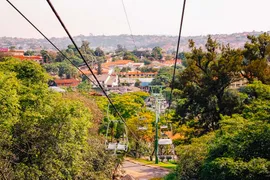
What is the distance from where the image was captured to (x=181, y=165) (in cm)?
1020

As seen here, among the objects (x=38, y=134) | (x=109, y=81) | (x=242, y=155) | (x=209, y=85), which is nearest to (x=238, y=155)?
(x=242, y=155)

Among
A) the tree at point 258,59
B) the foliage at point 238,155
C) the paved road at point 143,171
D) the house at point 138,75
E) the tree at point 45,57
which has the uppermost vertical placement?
the tree at point 258,59

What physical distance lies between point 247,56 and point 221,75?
1.94m

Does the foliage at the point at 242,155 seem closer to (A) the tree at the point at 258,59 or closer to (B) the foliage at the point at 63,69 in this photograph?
(A) the tree at the point at 258,59

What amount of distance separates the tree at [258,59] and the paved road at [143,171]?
19.0 feet

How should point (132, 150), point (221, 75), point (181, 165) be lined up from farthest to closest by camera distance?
point (132, 150), point (221, 75), point (181, 165)

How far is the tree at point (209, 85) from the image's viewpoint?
17.1m

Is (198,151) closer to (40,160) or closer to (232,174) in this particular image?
(232,174)

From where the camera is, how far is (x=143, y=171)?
17.0 metres

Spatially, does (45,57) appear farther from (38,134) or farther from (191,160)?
(191,160)

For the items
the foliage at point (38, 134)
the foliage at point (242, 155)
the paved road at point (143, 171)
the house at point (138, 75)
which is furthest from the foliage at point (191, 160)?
the house at point (138, 75)

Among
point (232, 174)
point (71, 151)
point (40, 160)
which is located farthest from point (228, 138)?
point (40, 160)

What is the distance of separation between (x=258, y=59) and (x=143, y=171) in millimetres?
7195

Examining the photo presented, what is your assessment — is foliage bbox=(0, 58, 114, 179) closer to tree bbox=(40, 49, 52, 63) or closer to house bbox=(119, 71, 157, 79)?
house bbox=(119, 71, 157, 79)
